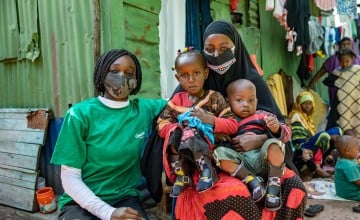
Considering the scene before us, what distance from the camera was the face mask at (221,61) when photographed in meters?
2.33

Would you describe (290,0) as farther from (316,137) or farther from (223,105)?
(223,105)

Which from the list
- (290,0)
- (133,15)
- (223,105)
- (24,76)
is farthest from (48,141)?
(290,0)

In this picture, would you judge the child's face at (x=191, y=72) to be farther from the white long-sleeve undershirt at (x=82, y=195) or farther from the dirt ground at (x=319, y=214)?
the dirt ground at (x=319, y=214)

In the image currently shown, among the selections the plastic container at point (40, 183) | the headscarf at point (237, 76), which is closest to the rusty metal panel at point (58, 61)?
the plastic container at point (40, 183)

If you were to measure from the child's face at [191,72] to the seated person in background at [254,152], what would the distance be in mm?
226

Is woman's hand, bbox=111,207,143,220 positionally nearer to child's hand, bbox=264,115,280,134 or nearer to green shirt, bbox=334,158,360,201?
child's hand, bbox=264,115,280,134

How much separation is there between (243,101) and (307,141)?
11.4ft

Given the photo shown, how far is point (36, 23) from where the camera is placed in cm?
399

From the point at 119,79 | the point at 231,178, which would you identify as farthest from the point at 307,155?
the point at 119,79

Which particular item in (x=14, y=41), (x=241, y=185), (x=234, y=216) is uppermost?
(x=14, y=41)

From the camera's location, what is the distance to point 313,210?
3479 mm

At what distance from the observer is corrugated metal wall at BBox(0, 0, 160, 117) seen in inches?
140

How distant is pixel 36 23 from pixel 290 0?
4.10 m

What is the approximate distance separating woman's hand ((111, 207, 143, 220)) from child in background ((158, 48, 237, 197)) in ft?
0.76
